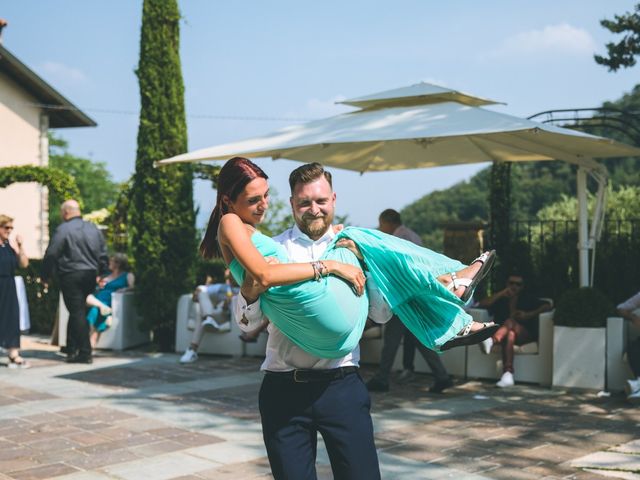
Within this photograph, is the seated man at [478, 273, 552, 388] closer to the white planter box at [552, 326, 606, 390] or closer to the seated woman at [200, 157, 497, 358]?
the white planter box at [552, 326, 606, 390]

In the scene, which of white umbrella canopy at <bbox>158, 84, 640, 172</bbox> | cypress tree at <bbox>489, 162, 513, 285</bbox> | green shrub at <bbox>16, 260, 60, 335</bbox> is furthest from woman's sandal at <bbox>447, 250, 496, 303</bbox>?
green shrub at <bbox>16, 260, 60, 335</bbox>

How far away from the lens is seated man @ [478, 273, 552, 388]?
8.07 metres

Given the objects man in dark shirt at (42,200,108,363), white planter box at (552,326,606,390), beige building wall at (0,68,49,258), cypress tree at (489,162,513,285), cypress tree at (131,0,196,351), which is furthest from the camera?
beige building wall at (0,68,49,258)

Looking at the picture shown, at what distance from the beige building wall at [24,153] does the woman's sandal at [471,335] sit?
73.6ft

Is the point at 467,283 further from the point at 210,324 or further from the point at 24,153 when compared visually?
the point at 24,153

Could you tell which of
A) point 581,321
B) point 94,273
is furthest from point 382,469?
point 94,273

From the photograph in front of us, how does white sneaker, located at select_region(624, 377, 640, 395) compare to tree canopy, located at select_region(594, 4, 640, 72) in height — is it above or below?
below

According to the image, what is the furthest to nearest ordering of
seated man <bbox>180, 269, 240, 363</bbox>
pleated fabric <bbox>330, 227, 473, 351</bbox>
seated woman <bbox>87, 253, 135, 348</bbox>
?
seated woman <bbox>87, 253, 135, 348</bbox> → seated man <bbox>180, 269, 240, 363</bbox> → pleated fabric <bbox>330, 227, 473, 351</bbox>

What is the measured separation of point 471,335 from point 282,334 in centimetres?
67

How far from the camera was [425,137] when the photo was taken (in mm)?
7055

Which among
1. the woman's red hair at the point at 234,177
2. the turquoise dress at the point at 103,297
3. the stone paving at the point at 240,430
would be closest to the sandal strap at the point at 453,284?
the woman's red hair at the point at 234,177

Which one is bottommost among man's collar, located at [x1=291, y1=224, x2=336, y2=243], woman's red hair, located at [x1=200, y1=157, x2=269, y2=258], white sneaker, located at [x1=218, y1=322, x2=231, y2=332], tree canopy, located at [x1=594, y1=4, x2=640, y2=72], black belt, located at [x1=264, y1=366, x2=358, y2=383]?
white sneaker, located at [x1=218, y1=322, x2=231, y2=332]

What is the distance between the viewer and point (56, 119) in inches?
1056

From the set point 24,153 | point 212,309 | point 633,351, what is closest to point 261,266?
point 633,351
